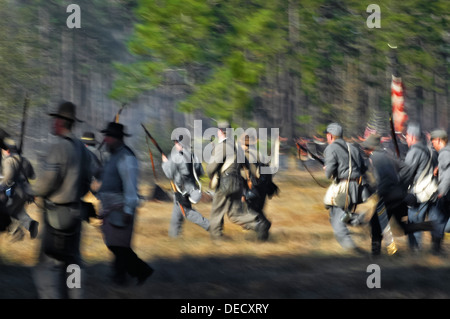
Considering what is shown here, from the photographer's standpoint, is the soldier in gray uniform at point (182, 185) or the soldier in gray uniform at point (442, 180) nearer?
the soldier in gray uniform at point (442, 180)

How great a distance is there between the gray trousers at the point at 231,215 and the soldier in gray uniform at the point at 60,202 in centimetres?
448

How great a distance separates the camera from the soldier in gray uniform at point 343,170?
10.4m

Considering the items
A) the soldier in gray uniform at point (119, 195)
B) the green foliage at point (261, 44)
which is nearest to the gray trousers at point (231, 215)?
the soldier in gray uniform at point (119, 195)

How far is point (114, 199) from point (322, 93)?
48.5ft

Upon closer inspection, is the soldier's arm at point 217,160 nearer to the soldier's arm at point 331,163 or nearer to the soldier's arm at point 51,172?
the soldier's arm at point 331,163

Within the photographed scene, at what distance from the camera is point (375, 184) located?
10250 millimetres

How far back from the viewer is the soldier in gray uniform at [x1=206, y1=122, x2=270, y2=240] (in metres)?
10.9

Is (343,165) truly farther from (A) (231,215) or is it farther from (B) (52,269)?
(B) (52,269)

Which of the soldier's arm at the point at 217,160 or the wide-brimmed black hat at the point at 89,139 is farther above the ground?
the wide-brimmed black hat at the point at 89,139

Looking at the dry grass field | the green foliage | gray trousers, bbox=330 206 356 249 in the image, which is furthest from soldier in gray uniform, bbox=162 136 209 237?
the green foliage
